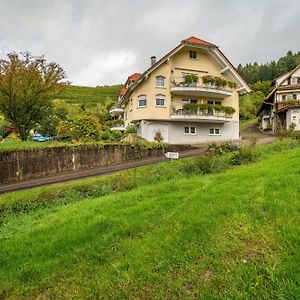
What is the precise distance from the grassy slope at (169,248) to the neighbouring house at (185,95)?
26071 millimetres

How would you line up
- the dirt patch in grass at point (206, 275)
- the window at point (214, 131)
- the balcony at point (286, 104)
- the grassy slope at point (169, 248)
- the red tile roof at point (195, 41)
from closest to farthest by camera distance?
the grassy slope at point (169, 248) → the dirt patch in grass at point (206, 275) → the red tile roof at point (195, 41) → the window at point (214, 131) → the balcony at point (286, 104)

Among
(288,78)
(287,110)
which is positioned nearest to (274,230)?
(287,110)

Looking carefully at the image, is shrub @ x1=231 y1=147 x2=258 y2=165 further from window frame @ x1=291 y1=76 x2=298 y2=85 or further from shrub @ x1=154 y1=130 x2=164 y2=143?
window frame @ x1=291 y1=76 x2=298 y2=85

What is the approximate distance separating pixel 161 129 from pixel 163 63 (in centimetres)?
687

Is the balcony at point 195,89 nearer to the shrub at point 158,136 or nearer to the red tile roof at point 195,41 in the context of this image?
the red tile roof at point 195,41

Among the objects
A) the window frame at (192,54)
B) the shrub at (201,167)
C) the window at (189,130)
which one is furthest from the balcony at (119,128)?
the shrub at (201,167)

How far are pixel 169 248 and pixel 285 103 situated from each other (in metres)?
49.2

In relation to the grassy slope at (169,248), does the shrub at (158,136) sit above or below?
above

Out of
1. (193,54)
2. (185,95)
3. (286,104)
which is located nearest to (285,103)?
(286,104)

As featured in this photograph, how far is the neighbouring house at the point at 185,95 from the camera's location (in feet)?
117

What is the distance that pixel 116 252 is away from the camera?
715cm

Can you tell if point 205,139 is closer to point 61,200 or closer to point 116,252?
point 61,200

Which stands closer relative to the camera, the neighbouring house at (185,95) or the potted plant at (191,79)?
the potted plant at (191,79)

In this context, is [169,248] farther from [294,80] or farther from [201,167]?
[294,80]
